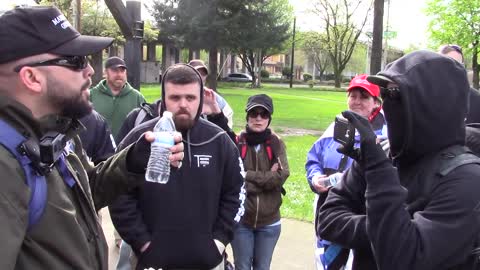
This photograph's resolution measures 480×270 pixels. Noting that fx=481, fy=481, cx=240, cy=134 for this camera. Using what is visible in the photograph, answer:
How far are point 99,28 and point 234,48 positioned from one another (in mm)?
10303

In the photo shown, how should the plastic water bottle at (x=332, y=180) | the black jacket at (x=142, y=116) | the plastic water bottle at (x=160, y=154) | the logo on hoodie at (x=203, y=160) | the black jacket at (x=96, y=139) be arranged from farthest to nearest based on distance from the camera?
the black jacket at (x=96, y=139)
the black jacket at (x=142, y=116)
the plastic water bottle at (x=332, y=180)
the logo on hoodie at (x=203, y=160)
the plastic water bottle at (x=160, y=154)

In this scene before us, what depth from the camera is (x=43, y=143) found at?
66.8 inches

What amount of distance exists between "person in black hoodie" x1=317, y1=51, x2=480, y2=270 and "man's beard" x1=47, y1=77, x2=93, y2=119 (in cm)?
110

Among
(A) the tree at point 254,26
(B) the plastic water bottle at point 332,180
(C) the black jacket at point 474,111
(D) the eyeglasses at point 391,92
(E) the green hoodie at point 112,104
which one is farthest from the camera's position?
(A) the tree at point 254,26

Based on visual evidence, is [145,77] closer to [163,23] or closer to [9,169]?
[163,23]

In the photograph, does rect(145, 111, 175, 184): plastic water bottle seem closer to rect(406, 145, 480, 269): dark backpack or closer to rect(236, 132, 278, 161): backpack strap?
rect(406, 145, 480, 269): dark backpack

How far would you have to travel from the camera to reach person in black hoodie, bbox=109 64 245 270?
309 cm

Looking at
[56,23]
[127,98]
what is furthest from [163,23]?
[56,23]

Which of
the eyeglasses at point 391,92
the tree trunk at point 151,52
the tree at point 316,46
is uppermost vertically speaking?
the tree at point 316,46

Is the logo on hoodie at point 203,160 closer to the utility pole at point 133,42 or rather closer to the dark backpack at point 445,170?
the dark backpack at point 445,170

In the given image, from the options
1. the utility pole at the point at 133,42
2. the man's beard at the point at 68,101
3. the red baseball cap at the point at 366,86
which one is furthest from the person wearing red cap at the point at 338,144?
the utility pole at the point at 133,42

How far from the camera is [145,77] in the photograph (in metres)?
50.4

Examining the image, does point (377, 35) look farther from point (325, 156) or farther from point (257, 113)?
point (325, 156)

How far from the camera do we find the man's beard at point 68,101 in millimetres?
1842
